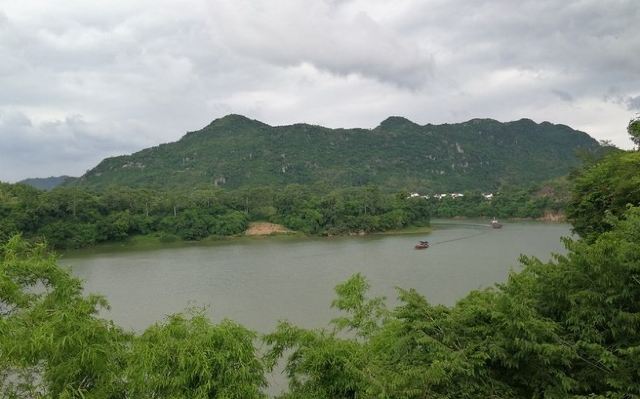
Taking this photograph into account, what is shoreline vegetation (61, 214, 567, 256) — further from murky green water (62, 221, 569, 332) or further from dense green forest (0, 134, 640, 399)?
dense green forest (0, 134, 640, 399)

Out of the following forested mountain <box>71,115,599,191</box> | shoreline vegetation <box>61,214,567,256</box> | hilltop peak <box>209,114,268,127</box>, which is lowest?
shoreline vegetation <box>61,214,567,256</box>

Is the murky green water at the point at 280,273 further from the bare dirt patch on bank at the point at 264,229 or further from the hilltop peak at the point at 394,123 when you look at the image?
the hilltop peak at the point at 394,123

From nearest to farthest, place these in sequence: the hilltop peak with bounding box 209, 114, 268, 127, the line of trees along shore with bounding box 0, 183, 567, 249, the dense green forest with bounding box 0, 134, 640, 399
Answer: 1. the dense green forest with bounding box 0, 134, 640, 399
2. the line of trees along shore with bounding box 0, 183, 567, 249
3. the hilltop peak with bounding box 209, 114, 268, 127

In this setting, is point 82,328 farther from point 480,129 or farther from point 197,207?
point 480,129

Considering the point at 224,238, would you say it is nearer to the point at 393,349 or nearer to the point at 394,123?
the point at 393,349

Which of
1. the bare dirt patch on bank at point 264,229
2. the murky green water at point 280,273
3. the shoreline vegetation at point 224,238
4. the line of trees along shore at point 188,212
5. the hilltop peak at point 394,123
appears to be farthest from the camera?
the hilltop peak at point 394,123

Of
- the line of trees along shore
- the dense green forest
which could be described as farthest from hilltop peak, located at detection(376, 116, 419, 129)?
the dense green forest

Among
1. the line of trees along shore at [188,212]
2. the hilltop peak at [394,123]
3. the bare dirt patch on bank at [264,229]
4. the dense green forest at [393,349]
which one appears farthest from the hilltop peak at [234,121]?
the dense green forest at [393,349]

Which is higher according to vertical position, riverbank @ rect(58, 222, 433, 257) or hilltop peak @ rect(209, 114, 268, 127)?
hilltop peak @ rect(209, 114, 268, 127)
